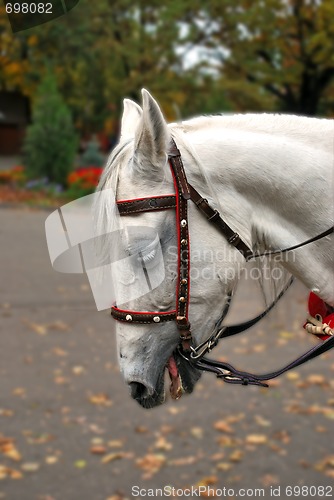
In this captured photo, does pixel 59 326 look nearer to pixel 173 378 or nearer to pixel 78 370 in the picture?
pixel 78 370

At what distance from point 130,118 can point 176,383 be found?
958mm

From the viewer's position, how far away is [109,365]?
18.5ft

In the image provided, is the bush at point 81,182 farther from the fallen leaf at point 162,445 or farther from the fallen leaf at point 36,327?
the fallen leaf at point 162,445

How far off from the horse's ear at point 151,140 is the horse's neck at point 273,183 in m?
0.13

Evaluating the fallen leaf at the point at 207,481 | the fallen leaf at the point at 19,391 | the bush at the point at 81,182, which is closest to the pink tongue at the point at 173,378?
the fallen leaf at the point at 207,481

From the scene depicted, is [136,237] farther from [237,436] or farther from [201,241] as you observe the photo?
[237,436]

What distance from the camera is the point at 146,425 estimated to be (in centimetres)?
456

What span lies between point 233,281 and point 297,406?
11.3 ft

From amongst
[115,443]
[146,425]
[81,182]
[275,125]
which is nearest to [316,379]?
[146,425]

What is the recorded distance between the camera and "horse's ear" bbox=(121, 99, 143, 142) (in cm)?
188

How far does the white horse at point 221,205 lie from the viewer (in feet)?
5.60

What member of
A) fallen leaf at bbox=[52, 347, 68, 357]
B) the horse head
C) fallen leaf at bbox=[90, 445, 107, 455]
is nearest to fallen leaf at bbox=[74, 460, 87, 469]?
fallen leaf at bbox=[90, 445, 107, 455]

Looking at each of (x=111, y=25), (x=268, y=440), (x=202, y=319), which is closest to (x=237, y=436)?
(x=268, y=440)

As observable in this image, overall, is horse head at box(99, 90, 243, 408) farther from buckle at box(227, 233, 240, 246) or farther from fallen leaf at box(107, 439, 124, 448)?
fallen leaf at box(107, 439, 124, 448)
